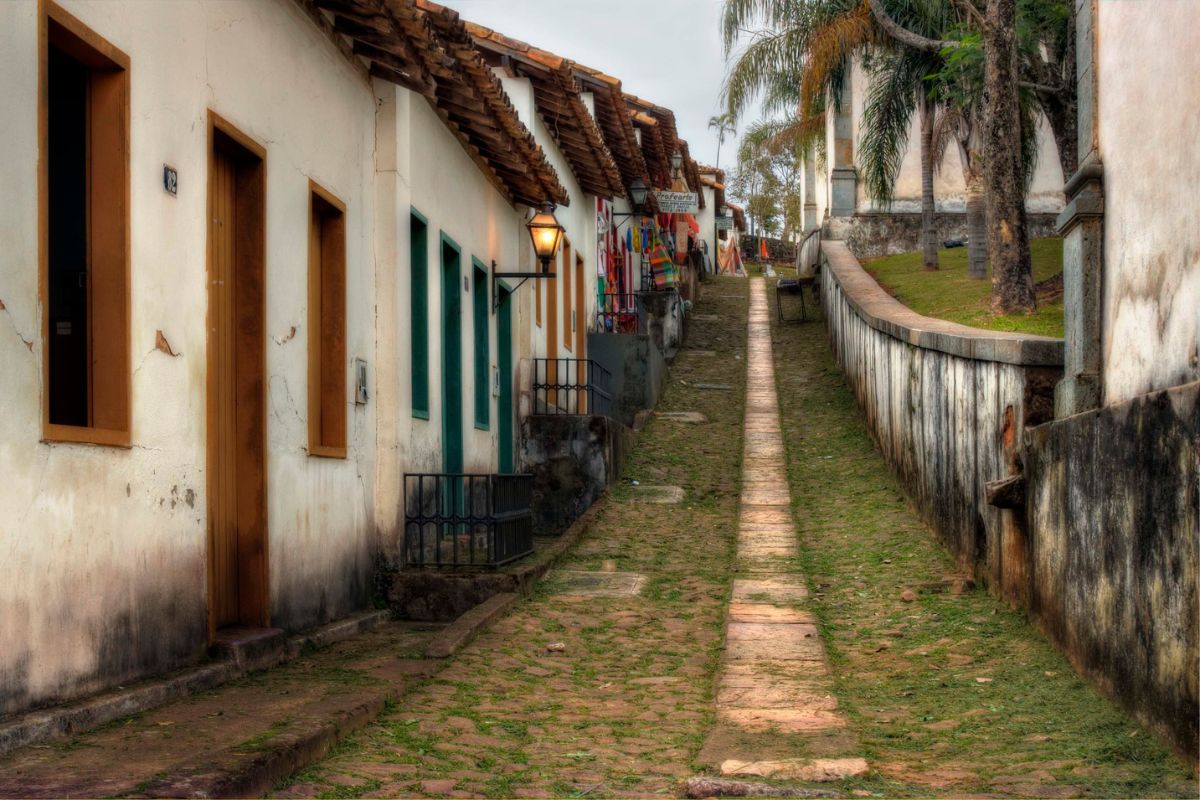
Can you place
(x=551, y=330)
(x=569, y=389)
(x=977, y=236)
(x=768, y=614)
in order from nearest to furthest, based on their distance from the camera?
(x=768, y=614) → (x=569, y=389) → (x=551, y=330) → (x=977, y=236)

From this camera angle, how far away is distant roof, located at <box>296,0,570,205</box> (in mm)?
8062

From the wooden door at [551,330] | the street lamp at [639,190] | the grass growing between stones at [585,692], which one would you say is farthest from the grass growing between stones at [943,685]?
the street lamp at [639,190]

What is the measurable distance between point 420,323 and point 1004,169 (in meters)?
8.91

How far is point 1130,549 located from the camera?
5.18 meters

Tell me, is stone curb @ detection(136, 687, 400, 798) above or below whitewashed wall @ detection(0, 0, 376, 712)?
below

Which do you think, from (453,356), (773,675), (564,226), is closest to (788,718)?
(773,675)

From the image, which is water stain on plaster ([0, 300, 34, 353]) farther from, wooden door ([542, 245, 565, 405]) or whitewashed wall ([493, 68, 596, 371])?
wooden door ([542, 245, 565, 405])

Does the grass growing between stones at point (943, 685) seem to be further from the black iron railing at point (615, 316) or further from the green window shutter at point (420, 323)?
the black iron railing at point (615, 316)

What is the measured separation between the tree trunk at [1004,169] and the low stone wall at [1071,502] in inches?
208

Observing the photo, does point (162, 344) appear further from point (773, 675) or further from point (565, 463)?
point (565, 463)

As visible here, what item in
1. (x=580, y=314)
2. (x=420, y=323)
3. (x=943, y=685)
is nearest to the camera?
(x=943, y=685)

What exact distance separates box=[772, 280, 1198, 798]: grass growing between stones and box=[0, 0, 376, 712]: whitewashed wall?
9.47 feet

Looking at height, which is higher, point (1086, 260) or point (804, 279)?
point (804, 279)

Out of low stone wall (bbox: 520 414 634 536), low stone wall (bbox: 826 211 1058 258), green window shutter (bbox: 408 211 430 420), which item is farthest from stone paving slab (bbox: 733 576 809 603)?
low stone wall (bbox: 826 211 1058 258)
